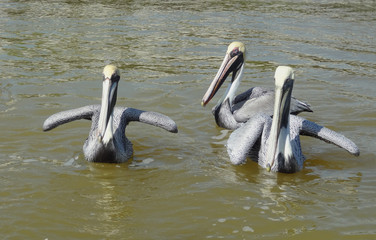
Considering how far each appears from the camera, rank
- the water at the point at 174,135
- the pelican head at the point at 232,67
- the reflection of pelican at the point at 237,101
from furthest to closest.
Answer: the pelican head at the point at 232,67, the reflection of pelican at the point at 237,101, the water at the point at 174,135

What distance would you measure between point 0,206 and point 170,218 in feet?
5.16

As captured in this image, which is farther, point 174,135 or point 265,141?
point 174,135

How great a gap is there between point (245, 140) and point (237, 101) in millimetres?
2526

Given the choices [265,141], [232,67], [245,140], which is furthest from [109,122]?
[232,67]

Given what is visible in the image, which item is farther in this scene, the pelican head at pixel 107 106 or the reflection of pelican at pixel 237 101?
the reflection of pelican at pixel 237 101

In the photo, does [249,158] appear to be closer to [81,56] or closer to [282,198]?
[282,198]

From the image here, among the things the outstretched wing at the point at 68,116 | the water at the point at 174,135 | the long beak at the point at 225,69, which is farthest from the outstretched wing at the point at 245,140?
the long beak at the point at 225,69

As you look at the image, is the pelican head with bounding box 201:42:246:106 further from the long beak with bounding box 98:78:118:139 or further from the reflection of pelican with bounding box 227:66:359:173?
the long beak with bounding box 98:78:118:139

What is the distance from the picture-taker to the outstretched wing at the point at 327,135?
22.8ft

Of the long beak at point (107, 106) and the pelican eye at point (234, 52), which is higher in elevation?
the pelican eye at point (234, 52)

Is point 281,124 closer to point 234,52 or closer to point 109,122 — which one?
point 109,122

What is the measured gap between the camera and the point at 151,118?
728 cm

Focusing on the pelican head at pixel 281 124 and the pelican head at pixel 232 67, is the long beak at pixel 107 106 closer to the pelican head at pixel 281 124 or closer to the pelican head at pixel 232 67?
the pelican head at pixel 281 124

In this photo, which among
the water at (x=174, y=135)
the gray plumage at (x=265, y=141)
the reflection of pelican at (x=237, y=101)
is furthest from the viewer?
the reflection of pelican at (x=237, y=101)
